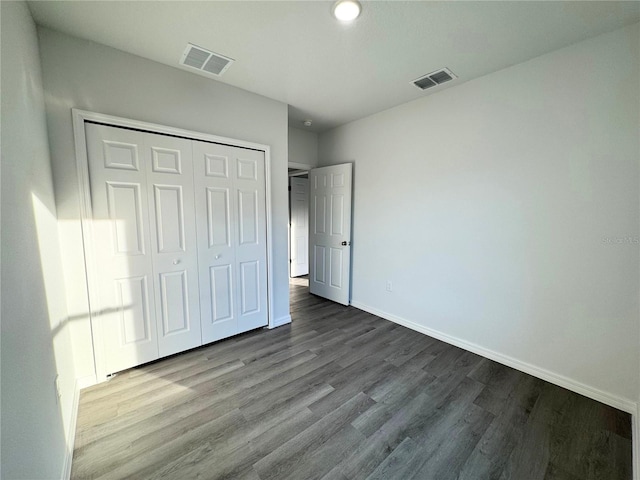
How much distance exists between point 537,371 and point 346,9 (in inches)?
122

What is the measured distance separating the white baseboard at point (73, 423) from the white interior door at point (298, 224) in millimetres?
3741

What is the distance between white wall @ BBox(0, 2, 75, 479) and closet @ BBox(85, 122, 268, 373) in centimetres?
36

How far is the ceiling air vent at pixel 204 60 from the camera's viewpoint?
2.05 m

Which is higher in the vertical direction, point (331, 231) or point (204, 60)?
point (204, 60)

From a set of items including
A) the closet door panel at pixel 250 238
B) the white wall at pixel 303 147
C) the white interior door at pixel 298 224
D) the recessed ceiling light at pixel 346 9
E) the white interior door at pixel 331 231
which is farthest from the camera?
the white interior door at pixel 298 224

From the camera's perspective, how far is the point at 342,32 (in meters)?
1.83

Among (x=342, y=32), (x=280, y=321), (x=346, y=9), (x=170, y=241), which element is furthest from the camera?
(x=280, y=321)

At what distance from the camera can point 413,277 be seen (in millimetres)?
3084

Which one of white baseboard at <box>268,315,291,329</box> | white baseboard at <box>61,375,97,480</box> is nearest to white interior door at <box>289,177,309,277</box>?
white baseboard at <box>268,315,291,329</box>

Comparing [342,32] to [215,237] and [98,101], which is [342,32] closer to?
[98,101]

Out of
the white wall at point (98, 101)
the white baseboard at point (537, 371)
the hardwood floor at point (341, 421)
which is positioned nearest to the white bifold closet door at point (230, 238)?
the white wall at point (98, 101)

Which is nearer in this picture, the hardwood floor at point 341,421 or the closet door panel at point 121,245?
the hardwood floor at point 341,421

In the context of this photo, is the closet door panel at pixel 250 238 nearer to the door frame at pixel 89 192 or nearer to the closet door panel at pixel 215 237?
the closet door panel at pixel 215 237

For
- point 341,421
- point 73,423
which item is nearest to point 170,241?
point 73,423
